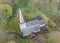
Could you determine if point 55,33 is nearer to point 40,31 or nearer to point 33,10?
point 40,31

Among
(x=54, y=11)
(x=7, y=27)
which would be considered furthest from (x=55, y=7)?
(x=7, y=27)

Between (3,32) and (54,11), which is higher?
(54,11)

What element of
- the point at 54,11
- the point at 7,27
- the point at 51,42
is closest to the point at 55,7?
the point at 54,11

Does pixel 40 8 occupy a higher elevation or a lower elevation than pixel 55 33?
higher

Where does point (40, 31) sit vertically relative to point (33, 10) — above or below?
below

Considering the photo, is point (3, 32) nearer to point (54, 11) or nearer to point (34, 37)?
point (34, 37)

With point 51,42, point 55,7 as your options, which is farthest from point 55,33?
point 55,7

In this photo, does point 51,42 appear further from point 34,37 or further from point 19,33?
point 19,33
